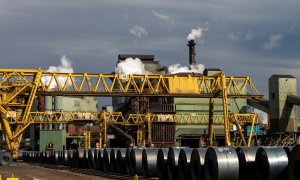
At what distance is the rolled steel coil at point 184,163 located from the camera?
2800 cm

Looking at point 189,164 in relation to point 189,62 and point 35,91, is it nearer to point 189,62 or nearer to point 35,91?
point 35,91

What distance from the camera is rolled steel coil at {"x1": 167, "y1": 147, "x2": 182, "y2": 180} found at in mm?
29344

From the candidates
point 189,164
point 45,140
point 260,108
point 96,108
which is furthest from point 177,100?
point 189,164

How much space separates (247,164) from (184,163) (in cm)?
483

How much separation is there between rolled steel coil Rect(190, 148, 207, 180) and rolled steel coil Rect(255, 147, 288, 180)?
3.53 m

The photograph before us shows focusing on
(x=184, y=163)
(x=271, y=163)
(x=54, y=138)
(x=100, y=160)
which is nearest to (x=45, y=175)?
(x=100, y=160)

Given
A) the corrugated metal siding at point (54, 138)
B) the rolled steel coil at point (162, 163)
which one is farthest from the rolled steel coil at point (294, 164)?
the corrugated metal siding at point (54, 138)

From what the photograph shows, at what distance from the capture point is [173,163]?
2952cm

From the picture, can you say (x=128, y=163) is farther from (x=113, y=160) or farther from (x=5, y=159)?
(x=5, y=159)

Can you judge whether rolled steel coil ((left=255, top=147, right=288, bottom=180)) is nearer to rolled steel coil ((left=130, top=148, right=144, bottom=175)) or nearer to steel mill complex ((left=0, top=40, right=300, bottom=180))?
steel mill complex ((left=0, top=40, right=300, bottom=180))

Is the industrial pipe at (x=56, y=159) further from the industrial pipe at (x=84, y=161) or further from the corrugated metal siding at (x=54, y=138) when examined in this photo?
the corrugated metal siding at (x=54, y=138)

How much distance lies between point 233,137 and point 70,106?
63677mm

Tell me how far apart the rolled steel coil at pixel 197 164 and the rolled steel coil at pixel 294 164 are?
234 inches

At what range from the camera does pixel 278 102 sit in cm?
7450
